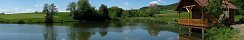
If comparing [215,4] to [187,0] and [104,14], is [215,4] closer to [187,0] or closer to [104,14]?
[187,0]

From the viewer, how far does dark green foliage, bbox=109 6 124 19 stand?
5020 inches

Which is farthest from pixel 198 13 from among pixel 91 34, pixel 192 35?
pixel 91 34

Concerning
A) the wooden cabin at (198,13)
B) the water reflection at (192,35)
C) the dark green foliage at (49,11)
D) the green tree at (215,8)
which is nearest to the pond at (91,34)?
the water reflection at (192,35)

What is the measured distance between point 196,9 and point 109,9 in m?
96.3

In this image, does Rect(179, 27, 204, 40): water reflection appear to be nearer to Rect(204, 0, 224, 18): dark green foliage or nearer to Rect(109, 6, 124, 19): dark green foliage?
Rect(204, 0, 224, 18): dark green foliage

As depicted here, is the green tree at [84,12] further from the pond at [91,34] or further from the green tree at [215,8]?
the green tree at [215,8]

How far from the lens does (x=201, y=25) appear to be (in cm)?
3522

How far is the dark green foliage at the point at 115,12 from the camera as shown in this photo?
128 metres

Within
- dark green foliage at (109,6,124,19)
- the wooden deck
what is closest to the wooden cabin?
the wooden deck

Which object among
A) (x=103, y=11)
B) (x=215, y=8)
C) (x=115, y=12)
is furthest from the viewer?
A: (x=115, y=12)

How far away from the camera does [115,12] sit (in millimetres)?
136250

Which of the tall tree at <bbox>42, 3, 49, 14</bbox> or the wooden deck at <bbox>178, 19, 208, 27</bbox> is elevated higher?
the tall tree at <bbox>42, 3, 49, 14</bbox>

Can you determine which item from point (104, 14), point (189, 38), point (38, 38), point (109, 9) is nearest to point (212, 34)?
point (189, 38)

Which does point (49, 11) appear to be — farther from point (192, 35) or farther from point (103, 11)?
point (192, 35)
